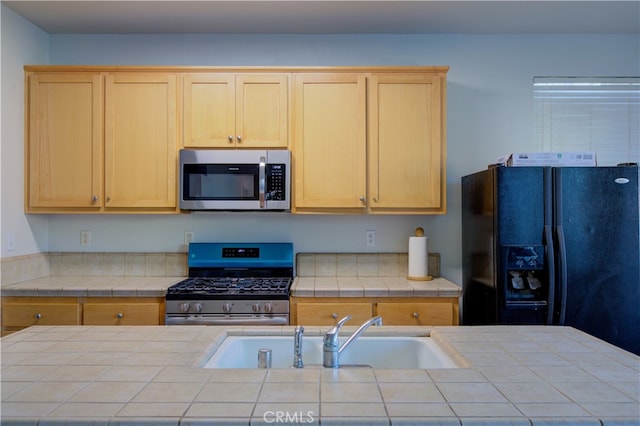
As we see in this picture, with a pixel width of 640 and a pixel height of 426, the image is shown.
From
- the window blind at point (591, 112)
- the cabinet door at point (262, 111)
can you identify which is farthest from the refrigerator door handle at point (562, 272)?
the cabinet door at point (262, 111)

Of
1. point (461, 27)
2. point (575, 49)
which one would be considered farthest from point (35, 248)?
point (575, 49)

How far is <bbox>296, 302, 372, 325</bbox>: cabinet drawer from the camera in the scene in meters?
2.46

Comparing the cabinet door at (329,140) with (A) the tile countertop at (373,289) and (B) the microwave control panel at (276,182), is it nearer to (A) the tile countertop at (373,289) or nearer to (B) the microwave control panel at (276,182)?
(B) the microwave control panel at (276,182)

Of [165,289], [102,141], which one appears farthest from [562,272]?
[102,141]

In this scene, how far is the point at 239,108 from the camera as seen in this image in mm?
2727

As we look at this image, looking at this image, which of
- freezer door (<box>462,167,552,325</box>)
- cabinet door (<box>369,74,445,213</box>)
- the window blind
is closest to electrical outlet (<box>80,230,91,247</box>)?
cabinet door (<box>369,74,445,213</box>)

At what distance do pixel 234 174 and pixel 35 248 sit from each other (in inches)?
62.2

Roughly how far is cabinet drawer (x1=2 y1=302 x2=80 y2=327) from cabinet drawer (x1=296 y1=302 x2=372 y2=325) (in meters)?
1.37

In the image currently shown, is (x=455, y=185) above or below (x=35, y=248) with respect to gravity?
above

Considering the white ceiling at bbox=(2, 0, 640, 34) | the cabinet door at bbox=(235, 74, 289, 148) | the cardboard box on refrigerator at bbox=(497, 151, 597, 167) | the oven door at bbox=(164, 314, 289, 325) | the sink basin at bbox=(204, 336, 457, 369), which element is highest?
the white ceiling at bbox=(2, 0, 640, 34)

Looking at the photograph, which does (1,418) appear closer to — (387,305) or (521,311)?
(387,305)

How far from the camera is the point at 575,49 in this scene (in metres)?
3.05

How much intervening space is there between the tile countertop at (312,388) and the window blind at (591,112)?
2.24 m

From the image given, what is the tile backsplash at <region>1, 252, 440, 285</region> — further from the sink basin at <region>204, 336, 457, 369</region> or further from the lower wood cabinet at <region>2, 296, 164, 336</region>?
the sink basin at <region>204, 336, 457, 369</region>
